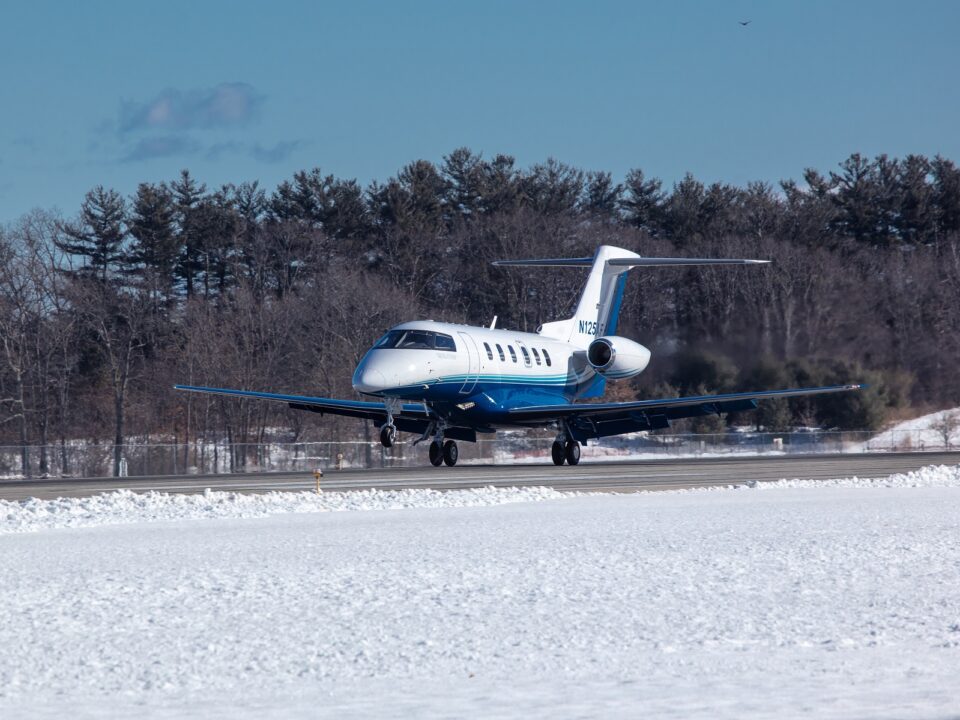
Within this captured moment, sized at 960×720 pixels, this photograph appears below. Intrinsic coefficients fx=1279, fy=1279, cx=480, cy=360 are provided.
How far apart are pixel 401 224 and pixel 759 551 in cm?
6956

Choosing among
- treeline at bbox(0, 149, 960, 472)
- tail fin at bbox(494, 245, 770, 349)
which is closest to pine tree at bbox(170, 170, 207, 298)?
treeline at bbox(0, 149, 960, 472)

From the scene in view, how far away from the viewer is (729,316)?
4903cm

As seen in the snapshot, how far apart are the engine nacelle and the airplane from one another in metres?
0.04

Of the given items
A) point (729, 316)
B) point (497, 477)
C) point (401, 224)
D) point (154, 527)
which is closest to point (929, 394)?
point (729, 316)

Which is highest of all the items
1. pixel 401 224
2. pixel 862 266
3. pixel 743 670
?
pixel 401 224

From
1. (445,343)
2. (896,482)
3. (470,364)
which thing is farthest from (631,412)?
(896,482)

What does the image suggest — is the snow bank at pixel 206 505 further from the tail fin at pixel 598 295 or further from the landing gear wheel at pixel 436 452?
the tail fin at pixel 598 295

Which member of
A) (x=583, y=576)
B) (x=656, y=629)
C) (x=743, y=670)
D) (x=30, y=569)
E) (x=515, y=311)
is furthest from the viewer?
(x=515, y=311)

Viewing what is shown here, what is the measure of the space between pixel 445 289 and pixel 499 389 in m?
42.1

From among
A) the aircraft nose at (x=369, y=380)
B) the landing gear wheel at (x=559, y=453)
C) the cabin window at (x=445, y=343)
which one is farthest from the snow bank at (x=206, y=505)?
the landing gear wheel at (x=559, y=453)

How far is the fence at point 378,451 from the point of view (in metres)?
42.4

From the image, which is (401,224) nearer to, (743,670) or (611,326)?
(611,326)

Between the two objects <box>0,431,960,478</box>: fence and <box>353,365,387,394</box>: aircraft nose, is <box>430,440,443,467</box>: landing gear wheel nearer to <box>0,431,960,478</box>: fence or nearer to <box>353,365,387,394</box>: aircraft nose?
<box>0,431,960,478</box>: fence

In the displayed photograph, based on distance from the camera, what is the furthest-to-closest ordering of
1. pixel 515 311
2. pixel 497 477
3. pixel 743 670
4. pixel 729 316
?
1. pixel 515 311
2. pixel 729 316
3. pixel 497 477
4. pixel 743 670
